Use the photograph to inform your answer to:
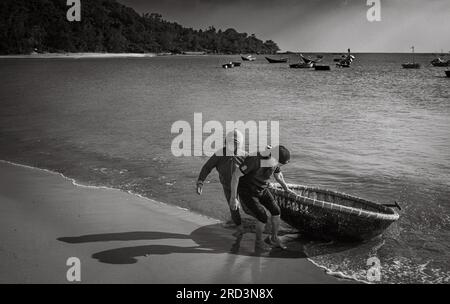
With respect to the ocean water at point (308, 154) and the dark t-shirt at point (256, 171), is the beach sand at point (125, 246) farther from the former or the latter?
the dark t-shirt at point (256, 171)

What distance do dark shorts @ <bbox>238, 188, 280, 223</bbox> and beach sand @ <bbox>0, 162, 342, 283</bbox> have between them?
0.59 m

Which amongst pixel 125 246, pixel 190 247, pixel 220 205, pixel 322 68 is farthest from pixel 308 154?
pixel 322 68

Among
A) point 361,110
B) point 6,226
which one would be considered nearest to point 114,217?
point 6,226

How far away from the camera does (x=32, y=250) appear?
590cm

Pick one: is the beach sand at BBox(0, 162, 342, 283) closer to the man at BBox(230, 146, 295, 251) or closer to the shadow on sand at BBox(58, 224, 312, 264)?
the shadow on sand at BBox(58, 224, 312, 264)

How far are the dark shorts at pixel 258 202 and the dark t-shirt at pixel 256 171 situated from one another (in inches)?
2.6

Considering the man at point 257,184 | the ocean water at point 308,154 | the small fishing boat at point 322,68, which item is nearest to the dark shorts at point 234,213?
the man at point 257,184

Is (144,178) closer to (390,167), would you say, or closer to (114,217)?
(114,217)

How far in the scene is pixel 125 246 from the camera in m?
6.27

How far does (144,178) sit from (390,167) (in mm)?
7901

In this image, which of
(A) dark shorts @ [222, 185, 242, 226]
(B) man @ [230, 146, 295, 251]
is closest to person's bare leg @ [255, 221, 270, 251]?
(B) man @ [230, 146, 295, 251]

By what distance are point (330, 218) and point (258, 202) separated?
1.25 metres

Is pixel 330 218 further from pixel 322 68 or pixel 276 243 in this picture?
pixel 322 68
